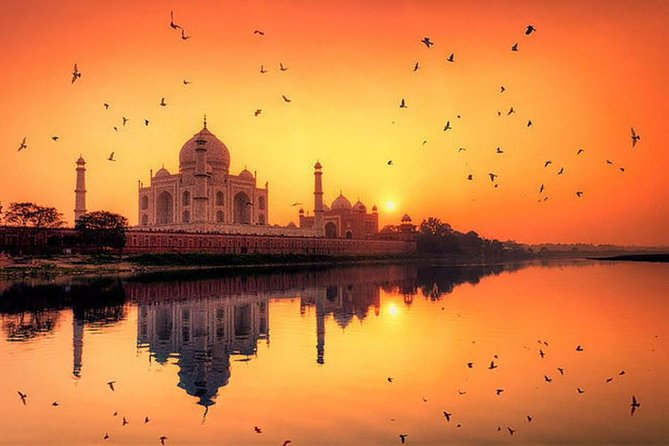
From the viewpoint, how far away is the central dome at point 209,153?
6862 cm

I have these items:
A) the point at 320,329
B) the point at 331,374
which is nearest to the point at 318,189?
the point at 320,329

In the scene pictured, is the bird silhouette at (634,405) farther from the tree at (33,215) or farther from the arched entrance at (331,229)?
the arched entrance at (331,229)

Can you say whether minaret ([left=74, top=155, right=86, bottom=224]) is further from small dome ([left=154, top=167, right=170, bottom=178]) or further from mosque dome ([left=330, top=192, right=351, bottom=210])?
mosque dome ([left=330, top=192, right=351, bottom=210])

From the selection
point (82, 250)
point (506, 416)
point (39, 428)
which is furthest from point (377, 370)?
point (82, 250)

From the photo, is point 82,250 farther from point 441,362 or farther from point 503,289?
point 441,362

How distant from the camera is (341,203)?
93875 millimetres

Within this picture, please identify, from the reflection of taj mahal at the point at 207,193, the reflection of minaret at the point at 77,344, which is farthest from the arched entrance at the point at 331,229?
the reflection of minaret at the point at 77,344

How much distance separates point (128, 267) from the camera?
45.8m

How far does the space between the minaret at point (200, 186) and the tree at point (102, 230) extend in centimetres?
1105

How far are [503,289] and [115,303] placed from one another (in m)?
18.7

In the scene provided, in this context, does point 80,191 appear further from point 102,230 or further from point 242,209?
point 242,209

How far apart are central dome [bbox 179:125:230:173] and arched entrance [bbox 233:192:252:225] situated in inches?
157

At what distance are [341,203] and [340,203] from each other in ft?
0.54

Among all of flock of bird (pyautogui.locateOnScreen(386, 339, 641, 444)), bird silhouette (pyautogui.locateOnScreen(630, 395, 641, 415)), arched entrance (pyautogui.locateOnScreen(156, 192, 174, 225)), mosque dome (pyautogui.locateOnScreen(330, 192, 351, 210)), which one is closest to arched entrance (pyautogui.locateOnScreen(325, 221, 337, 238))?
mosque dome (pyautogui.locateOnScreen(330, 192, 351, 210))
